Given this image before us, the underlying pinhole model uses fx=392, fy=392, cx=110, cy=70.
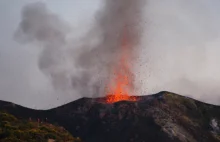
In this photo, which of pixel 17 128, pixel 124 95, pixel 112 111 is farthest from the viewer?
pixel 124 95

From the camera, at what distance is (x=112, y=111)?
126 metres

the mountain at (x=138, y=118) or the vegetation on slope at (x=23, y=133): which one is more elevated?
the mountain at (x=138, y=118)

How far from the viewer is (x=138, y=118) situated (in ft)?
394

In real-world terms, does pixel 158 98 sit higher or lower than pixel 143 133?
higher

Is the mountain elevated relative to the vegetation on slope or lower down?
elevated

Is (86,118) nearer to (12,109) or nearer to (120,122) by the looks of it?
(120,122)

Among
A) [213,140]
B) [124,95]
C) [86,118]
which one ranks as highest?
[124,95]

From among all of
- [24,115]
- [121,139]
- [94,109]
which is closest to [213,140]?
[121,139]

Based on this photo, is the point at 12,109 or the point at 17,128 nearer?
the point at 17,128

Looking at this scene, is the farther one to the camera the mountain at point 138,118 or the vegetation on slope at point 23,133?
the mountain at point 138,118

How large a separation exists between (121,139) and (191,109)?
1311 inches

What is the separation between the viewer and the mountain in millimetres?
112562

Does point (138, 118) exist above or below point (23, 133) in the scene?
above

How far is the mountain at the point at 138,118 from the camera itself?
113m
